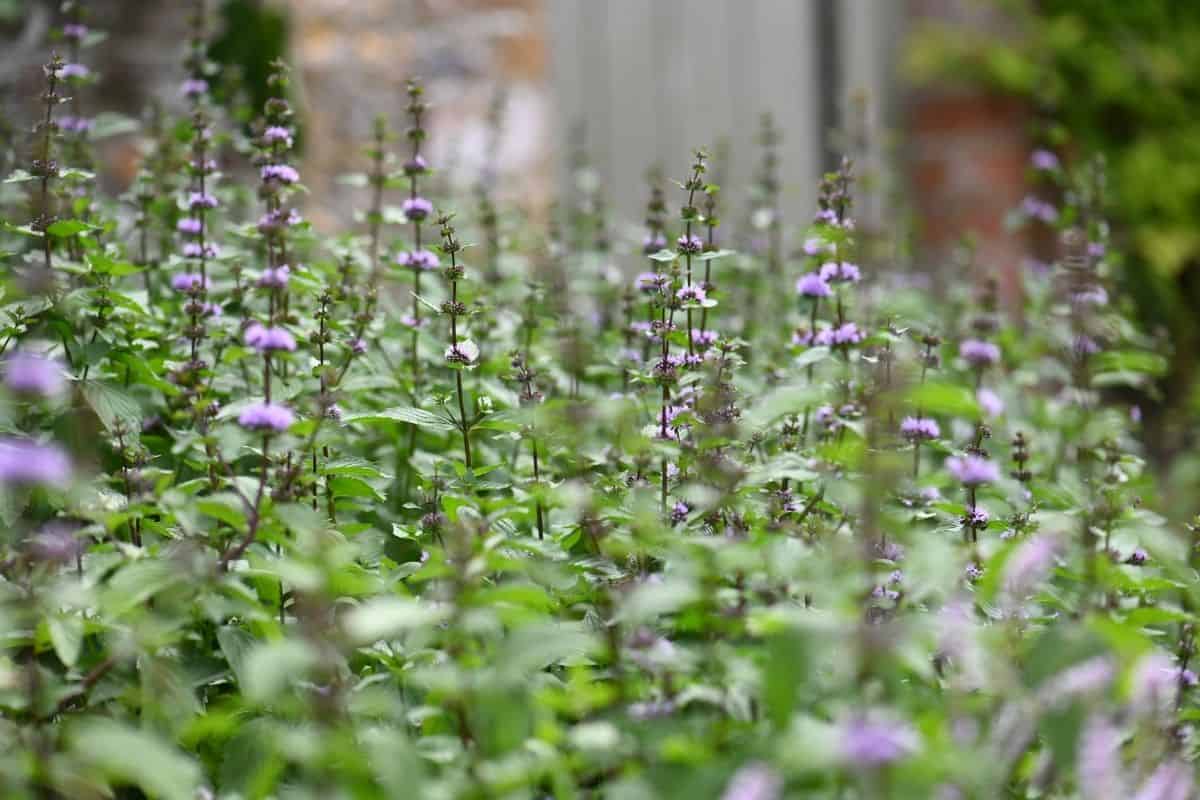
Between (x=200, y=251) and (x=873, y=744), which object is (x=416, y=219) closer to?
(x=200, y=251)

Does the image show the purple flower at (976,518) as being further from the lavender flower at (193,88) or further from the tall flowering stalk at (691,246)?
the lavender flower at (193,88)

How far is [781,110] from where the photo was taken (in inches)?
239

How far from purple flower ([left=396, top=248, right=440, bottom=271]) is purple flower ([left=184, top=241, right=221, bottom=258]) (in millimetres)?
301

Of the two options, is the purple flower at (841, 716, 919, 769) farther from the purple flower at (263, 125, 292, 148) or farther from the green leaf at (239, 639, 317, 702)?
the purple flower at (263, 125, 292, 148)

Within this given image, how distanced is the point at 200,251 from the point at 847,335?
1027 mm

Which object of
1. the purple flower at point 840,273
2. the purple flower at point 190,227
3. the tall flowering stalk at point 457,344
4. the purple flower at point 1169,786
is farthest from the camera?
the purple flower at point 190,227

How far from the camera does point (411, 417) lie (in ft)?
5.77

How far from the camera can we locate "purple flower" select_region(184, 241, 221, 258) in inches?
79.9

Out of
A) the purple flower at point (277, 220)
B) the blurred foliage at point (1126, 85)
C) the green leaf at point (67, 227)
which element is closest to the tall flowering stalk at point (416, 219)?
the purple flower at point (277, 220)

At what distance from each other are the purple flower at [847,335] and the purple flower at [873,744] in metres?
0.94

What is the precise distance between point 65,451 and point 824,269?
114 cm

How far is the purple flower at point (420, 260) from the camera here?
2.13 metres

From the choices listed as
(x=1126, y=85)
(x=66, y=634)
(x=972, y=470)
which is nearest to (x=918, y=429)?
(x=972, y=470)

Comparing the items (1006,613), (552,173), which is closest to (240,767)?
(1006,613)
